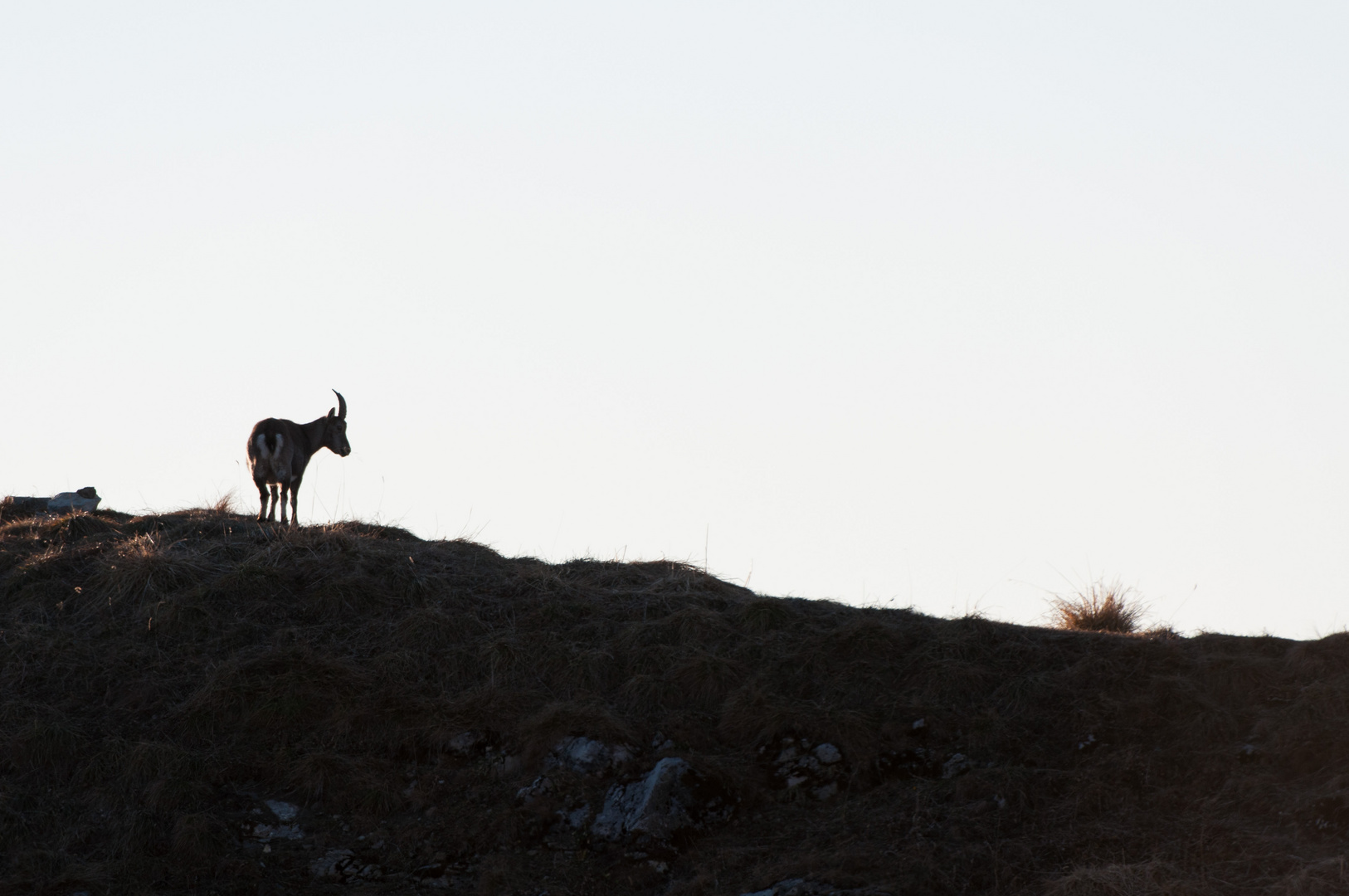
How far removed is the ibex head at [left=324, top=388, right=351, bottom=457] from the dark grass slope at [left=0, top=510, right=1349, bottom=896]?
640 centimetres

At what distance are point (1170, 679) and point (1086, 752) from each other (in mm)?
1242

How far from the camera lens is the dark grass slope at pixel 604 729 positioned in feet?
30.8

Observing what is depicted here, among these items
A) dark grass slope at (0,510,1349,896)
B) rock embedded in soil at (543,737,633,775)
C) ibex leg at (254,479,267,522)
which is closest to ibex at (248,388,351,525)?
ibex leg at (254,479,267,522)

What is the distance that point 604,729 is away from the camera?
11109 mm

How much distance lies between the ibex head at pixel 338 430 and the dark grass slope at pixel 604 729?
6.40 m

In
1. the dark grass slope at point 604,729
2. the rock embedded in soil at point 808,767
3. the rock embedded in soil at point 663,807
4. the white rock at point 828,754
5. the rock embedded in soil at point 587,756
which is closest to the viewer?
the dark grass slope at point 604,729

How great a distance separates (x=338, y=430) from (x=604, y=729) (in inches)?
439

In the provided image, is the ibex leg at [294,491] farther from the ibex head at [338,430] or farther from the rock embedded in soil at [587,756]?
the rock embedded in soil at [587,756]

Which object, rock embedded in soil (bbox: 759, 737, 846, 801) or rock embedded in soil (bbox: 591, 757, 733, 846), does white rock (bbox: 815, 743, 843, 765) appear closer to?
rock embedded in soil (bbox: 759, 737, 846, 801)

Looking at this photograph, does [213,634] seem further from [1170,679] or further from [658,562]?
[1170,679]

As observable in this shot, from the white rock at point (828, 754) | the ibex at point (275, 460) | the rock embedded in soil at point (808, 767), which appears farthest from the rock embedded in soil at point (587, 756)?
the ibex at point (275, 460)

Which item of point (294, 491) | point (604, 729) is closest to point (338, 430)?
point (294, 491)

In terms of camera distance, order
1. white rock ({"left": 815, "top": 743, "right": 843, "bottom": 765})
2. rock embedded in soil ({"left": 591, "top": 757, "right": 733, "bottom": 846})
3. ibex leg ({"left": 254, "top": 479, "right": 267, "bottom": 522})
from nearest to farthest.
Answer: rock embedded in soil ({"left": 591, "top": 757, "right": 733, "bottom": 846}) → white rock ({"left": 815, "top": 743, "right": 843, "bottom": 765}) → ibex leg ({"left": 254, "top": 479, "right": 267, "bottom": 522})

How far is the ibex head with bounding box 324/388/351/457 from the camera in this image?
67.7 feet
